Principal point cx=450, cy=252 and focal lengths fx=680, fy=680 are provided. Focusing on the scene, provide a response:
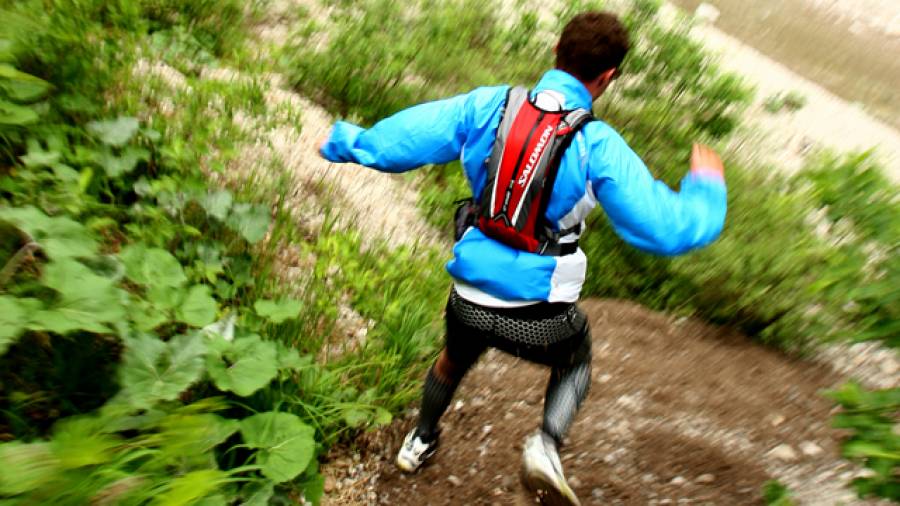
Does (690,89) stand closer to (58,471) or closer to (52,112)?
(52,112)

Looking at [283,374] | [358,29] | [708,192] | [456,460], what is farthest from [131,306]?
[358,29]

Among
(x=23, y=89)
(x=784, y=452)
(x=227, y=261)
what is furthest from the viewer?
(x=784, y=452)

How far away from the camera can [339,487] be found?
241 centimetres

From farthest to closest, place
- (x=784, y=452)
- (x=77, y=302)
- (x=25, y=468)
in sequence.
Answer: (x=784, y=452)
(x=77, y=302)
(x=25, y=468)

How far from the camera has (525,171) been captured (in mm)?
1817

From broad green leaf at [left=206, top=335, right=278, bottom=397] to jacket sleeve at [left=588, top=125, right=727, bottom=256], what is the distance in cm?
107

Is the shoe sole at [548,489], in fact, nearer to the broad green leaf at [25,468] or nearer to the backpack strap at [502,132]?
the backpack strap at [502,132]

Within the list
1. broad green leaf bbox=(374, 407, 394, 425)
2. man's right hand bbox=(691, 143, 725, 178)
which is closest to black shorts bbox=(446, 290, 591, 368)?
broad green leaf bbox=(374, 407, 394, 425)

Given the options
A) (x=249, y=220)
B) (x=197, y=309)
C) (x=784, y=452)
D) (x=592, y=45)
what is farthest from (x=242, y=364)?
(x=784, y=452)

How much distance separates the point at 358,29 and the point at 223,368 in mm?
3191

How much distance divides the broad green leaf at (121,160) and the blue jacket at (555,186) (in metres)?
0.93

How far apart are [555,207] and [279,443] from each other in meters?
1.01

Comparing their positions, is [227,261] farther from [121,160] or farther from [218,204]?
[121,160]

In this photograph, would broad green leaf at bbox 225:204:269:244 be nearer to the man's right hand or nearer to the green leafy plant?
the man's right hand
